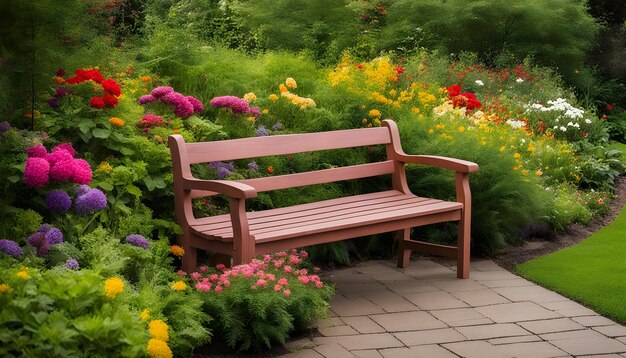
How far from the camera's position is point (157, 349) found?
12.7ft

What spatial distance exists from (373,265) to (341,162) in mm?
944

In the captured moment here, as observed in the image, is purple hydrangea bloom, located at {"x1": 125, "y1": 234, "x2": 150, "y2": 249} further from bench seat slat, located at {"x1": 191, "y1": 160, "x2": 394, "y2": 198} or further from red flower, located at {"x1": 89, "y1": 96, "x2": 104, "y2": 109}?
red flower, located at {"x1": 89, "y1": 96, "x2": 104, "y2": 109}

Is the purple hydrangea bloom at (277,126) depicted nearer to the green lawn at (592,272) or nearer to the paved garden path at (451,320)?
the paved garden path at (451,320)

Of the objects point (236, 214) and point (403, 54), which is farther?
point (403, 54)

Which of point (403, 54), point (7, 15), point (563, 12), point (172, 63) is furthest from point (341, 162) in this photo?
point (563, 12)

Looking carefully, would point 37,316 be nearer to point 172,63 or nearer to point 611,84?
point 172,63

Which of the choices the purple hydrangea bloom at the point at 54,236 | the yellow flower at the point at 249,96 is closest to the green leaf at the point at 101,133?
the purple hydrangea bloom at the point at 54,236

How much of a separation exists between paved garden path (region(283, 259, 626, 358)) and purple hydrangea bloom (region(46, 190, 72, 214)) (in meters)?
1.46

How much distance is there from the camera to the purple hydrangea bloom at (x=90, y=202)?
195 inches

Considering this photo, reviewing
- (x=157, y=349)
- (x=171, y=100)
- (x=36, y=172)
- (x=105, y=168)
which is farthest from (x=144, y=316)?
(x=171, y=100)

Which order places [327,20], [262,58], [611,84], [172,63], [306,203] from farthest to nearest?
1. [611,84]
2. [327,20]
3. [262,58]
4. [172,63]
5. [306,203]

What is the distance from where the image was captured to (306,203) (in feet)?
21.9

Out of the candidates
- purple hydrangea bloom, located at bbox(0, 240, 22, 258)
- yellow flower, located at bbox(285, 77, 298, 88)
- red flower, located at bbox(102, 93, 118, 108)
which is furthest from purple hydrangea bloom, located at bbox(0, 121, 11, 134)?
yellow flower, located at bbox(285, 77, 298, 88)

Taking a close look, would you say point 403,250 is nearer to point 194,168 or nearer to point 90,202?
point 194,168
